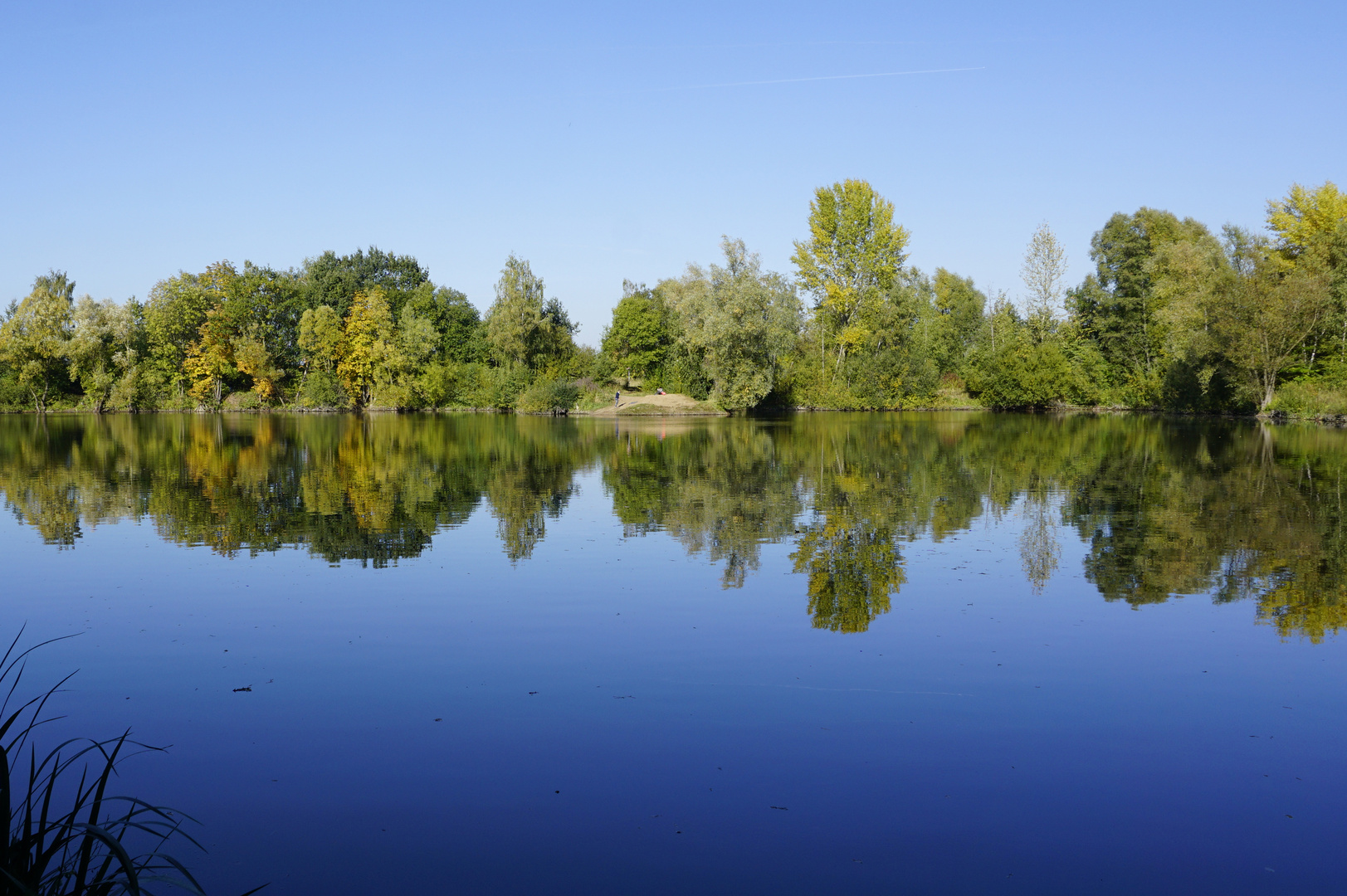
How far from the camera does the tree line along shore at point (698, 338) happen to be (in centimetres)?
5922

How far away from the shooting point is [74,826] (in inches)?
127

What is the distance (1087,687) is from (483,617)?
219 inches

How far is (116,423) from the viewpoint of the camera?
50781 millimetres

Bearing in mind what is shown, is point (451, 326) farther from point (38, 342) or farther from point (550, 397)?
point (38, 342)

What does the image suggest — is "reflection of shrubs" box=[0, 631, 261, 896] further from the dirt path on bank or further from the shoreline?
the shoreline

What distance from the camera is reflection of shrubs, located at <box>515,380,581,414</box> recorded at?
64875 millimetres

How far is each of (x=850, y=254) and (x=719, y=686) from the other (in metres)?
63.8

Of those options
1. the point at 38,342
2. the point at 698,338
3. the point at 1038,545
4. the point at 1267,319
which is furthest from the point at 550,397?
the point at 1038,545

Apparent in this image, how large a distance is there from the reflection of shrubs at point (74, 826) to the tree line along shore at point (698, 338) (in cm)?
5139

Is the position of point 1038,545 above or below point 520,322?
below

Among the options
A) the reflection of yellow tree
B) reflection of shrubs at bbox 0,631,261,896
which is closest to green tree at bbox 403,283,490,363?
the reflection of yellow tree

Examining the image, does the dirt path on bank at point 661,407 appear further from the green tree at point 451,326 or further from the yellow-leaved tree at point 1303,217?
the yellow-leaved tree at point 1303,217

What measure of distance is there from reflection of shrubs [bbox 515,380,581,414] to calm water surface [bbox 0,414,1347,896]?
47.0 m

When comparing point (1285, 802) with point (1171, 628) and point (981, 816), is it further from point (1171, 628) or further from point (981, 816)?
point (1171, 628)
